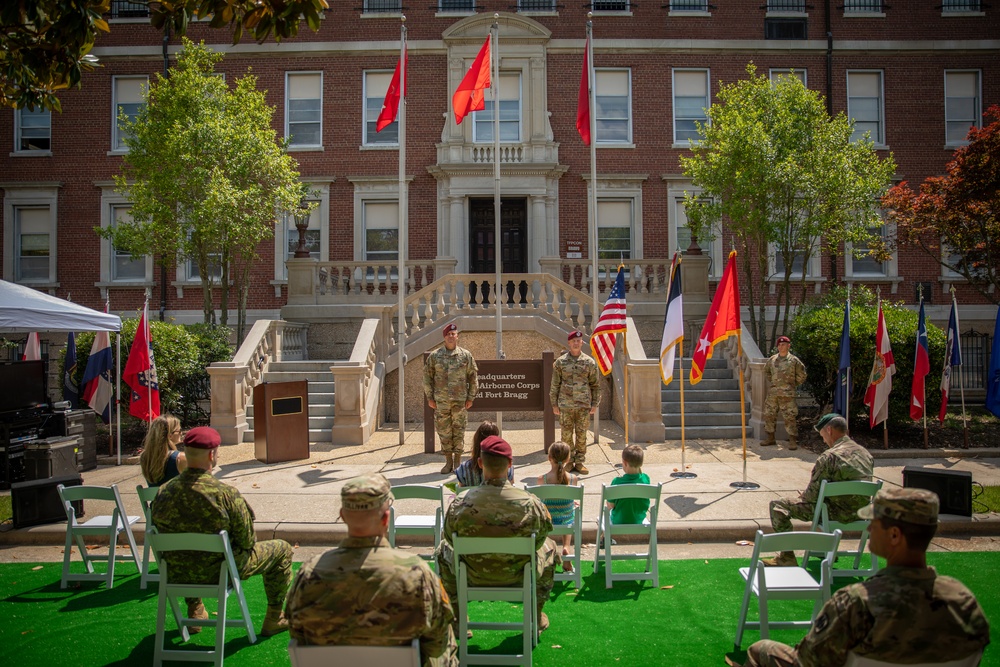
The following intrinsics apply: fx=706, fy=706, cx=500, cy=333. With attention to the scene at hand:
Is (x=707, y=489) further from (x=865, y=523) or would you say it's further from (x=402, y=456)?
(x=402, y=456)

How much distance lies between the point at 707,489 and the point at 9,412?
1002 cm

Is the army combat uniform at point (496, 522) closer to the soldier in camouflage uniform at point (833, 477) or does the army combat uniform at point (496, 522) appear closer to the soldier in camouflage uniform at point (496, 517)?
the soldier in camouflage uniform at point (496, 517)

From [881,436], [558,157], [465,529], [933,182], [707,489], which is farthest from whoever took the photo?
[558,157]

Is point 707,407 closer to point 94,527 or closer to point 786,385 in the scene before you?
point 786,385

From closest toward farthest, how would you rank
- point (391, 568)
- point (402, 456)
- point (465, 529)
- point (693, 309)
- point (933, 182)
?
point (391, 568) < point (465, 529) < point (402, 456) < point (933, 182) < point (693, 309)

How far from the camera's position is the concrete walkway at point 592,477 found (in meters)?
7.63

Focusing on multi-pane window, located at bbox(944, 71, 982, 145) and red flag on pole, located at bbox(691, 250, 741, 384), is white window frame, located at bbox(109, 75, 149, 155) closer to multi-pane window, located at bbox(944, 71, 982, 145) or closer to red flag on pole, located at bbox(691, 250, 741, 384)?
red flag on pole, located at bbox(691, 250, 741, 384)

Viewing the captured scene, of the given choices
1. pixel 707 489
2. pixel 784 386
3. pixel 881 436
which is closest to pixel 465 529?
pixel 707 489

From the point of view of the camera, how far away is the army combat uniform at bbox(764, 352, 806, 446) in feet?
38.7

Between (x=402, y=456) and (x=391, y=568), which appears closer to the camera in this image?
(x=391, y=568)

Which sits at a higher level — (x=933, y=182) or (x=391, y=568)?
(x=933, y=182)

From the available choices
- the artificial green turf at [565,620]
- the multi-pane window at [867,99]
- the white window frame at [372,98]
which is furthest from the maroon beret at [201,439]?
the multi-pane window at [867,99]

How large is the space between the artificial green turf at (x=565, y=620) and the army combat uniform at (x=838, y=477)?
0.81 m

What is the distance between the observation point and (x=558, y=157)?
2042cm
